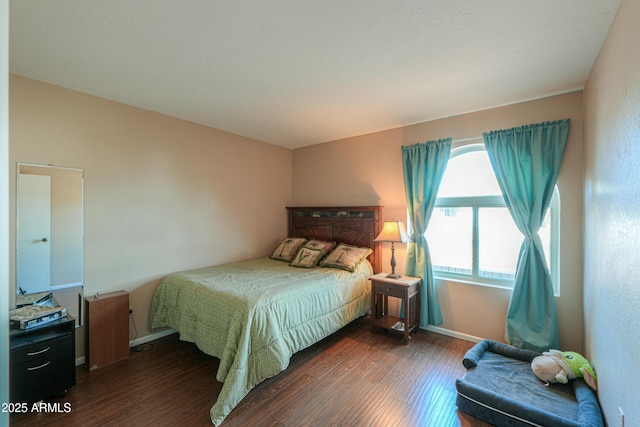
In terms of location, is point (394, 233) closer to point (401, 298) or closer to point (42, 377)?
point (401, 298)

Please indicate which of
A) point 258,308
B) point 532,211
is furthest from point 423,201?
point 258,308

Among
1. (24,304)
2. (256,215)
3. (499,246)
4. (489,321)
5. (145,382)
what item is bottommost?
(145,382)

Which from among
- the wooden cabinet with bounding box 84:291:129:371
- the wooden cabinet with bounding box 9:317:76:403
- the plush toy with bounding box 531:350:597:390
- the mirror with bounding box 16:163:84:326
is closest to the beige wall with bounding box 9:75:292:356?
the mirror with bounding box 16:163:84:326

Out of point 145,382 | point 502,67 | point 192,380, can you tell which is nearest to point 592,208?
point 502,67

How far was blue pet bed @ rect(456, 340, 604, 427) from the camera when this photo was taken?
1.68 meters

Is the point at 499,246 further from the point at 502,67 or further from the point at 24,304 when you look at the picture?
the point at 24,304

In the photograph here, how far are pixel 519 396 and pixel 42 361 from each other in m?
3.42

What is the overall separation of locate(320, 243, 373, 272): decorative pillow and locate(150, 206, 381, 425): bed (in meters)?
0.05

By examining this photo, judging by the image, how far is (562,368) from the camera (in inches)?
80.6

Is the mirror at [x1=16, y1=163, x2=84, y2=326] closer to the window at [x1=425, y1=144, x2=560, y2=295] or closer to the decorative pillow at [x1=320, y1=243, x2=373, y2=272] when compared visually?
the decorative pillow at [x1=320, y1=243, x2=373, y2=272]

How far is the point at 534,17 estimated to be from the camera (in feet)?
5.18

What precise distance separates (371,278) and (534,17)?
2.58 m

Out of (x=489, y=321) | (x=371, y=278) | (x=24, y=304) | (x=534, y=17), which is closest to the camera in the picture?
(x=534, y=17)

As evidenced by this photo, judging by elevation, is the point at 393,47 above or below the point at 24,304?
above
